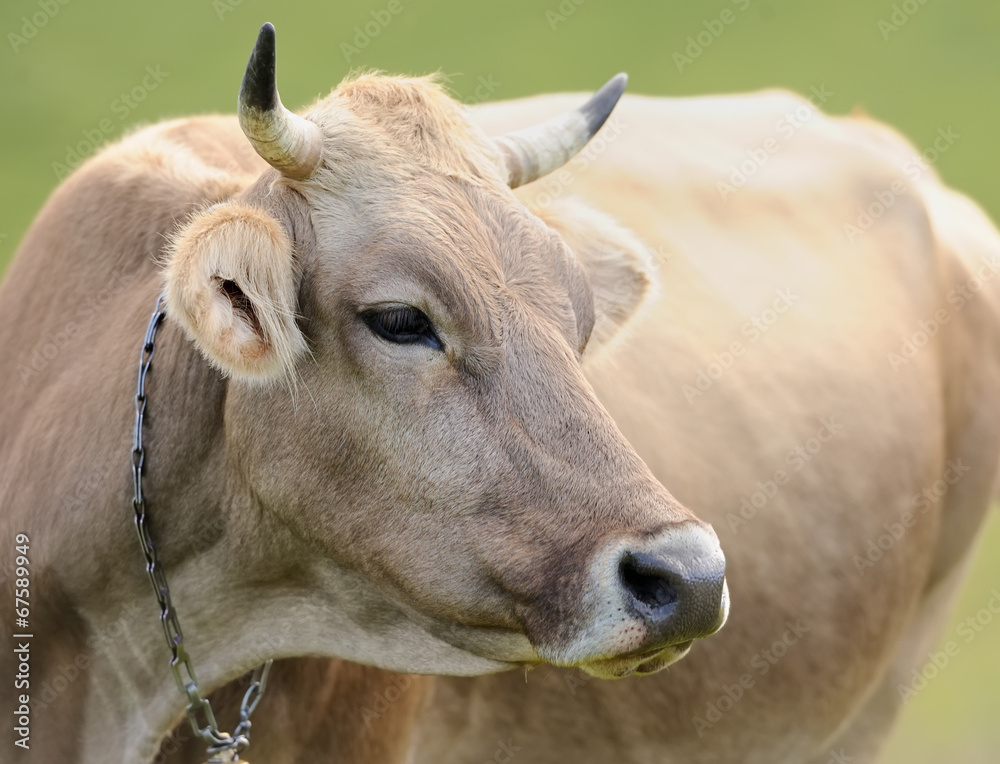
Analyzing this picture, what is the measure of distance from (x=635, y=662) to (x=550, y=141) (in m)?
1.48

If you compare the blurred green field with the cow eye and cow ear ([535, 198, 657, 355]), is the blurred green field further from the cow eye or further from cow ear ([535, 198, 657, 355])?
the cow eye

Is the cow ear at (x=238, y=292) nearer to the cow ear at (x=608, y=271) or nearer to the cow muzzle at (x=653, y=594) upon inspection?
the cow muzzle at (x=653, y=594)

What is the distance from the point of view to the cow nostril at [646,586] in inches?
93.5

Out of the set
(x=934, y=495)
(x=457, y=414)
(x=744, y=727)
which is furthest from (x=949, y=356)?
Result: (x=457, y=414)

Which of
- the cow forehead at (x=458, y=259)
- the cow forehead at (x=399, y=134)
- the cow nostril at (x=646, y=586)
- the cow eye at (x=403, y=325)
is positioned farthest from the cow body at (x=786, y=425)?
the cow nostril at (x=646, y=586)

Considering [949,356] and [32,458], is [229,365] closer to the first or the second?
[32,458]

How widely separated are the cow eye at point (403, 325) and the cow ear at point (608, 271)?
0.87 metres

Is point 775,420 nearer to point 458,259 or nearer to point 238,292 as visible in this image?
point 458,259

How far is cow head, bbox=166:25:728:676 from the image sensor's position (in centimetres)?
244

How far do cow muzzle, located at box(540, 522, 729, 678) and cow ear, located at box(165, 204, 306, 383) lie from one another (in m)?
0.85

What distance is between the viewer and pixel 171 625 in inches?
113

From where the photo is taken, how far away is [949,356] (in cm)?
523

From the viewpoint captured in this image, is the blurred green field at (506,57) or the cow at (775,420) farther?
the blurred green field at (506,57)

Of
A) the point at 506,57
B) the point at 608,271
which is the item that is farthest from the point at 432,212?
the point at 506,57
